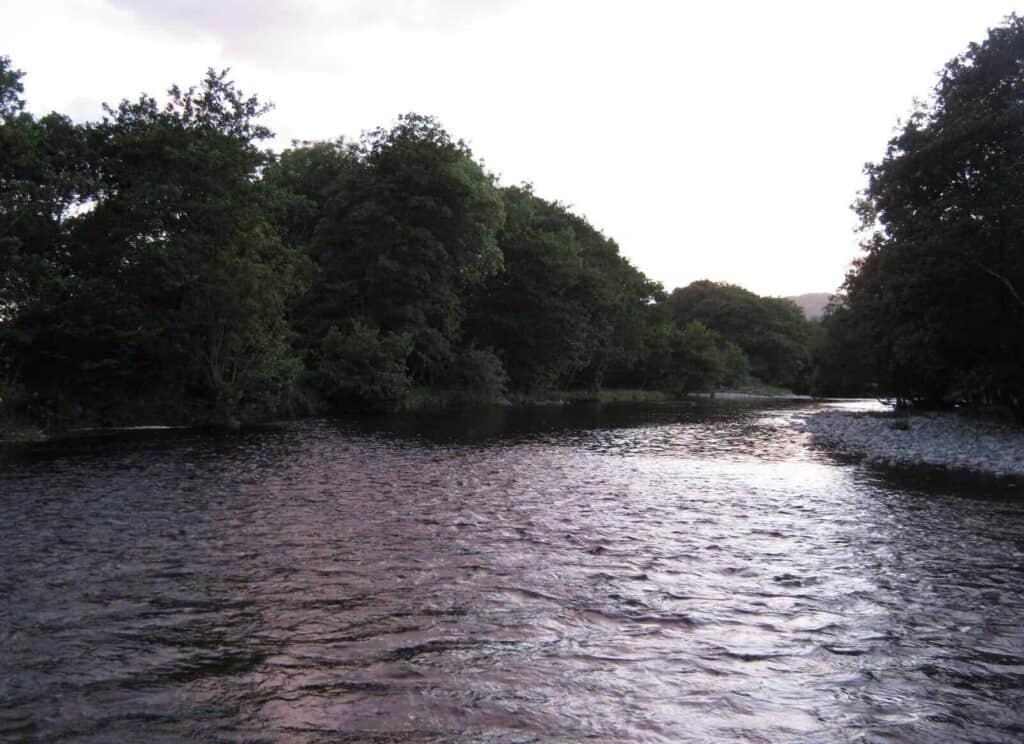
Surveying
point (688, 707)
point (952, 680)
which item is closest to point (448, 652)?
point (688, 707)

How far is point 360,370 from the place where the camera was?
41.5m

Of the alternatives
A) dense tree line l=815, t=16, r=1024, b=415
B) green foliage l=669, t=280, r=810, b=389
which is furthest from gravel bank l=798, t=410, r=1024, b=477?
green foliage l=669, t=280, r=810, b=389

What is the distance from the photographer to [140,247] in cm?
3066

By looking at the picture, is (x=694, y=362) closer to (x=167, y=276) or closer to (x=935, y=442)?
(x=935, y=442)

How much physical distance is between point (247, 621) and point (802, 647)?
576 centimetres

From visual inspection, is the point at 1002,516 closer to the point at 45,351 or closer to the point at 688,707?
the point at 688,707

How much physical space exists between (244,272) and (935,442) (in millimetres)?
29144

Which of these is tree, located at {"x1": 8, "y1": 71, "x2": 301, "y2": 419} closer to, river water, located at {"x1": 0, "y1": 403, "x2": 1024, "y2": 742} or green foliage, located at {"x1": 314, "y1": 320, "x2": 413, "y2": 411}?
green foliage, located at {"x1": 314, "y1": 320, "x2": 413, "y2": 411}

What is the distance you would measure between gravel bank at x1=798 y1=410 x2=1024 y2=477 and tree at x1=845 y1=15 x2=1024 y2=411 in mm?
3125

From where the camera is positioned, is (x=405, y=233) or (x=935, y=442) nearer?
(x=935, y=442)

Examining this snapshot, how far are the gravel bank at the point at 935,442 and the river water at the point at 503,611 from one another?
534cm

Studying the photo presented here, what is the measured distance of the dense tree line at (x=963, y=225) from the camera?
85.1 feet

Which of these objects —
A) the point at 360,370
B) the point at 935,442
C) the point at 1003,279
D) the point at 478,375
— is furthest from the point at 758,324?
the point at 935,442

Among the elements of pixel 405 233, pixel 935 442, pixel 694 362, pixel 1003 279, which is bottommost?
pixel 935 442
